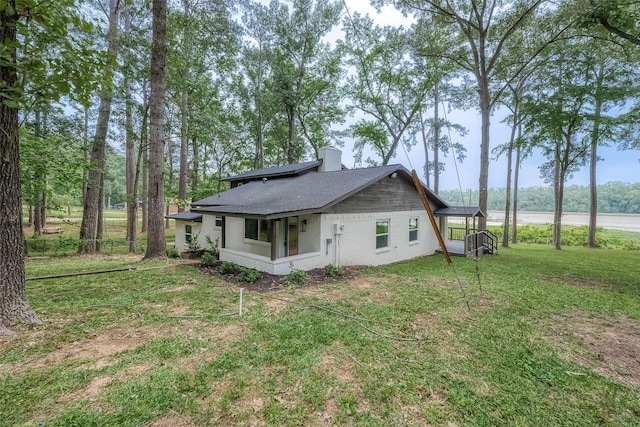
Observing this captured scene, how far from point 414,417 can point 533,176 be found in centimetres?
2397

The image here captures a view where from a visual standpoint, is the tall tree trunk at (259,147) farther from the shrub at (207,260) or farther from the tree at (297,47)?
the shrub at (207,260)

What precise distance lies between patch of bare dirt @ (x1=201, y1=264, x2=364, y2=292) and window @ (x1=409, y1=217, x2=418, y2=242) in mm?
4733

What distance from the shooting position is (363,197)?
996 centimetres

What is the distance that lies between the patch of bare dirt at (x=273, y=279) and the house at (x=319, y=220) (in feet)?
1.18

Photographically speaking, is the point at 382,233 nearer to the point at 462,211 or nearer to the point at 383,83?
the point at 462,211

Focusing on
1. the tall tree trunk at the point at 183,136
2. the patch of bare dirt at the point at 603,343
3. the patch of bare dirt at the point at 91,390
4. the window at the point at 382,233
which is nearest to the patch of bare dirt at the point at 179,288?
the patch of bare dirt at the point at 91,390

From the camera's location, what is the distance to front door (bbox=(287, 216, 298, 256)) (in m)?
9.52

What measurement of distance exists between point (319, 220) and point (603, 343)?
6.62m

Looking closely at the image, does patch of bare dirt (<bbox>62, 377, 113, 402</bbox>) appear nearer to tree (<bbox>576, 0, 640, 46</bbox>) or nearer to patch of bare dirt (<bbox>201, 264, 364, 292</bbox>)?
patch of bare dirt (<bbox>201, 264, 364, 292</bbox>)

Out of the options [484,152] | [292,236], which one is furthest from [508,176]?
[292,236]

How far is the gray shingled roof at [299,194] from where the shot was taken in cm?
780

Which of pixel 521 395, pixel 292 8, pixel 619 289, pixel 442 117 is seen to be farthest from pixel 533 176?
pixel 521 395

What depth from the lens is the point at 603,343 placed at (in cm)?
425

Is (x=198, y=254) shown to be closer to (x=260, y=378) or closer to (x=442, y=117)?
(x=260, y=378)
